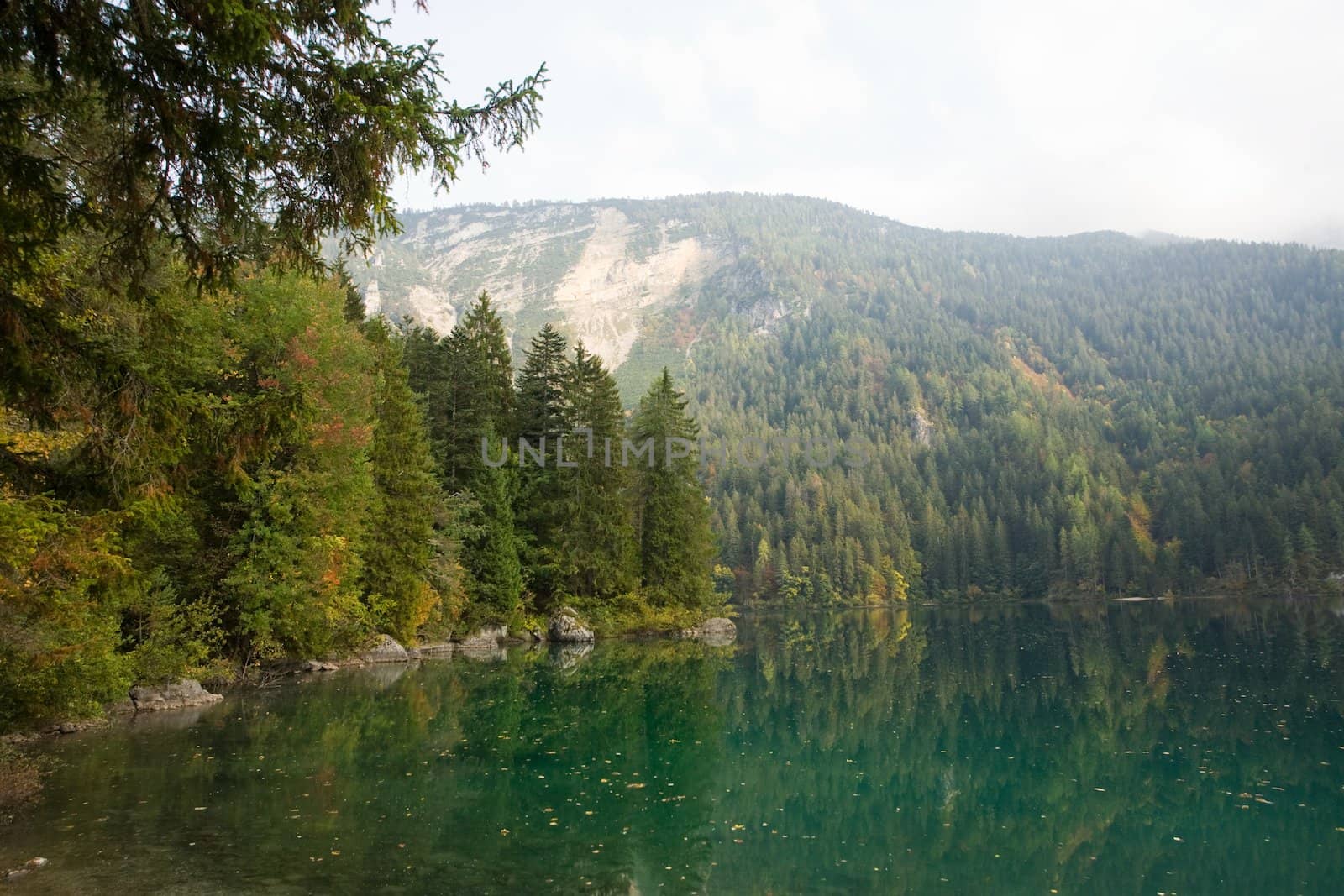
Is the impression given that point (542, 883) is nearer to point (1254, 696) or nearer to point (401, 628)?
point (1254, 696)

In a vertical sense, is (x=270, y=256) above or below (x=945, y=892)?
above

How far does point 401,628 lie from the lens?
33.6m

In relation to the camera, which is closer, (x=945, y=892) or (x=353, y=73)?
(x=353, y=73)

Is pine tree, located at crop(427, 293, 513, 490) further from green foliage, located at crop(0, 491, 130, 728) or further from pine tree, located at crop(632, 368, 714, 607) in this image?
green foliage, located at crop(0, 491, 130, 728)

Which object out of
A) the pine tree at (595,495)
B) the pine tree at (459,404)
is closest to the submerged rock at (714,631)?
the pine tree at (595,495)

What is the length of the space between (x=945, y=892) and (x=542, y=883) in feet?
14.6

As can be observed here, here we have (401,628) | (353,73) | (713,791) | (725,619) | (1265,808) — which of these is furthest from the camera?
(725,619)

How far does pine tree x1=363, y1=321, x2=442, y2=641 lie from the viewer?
3222 centimetres

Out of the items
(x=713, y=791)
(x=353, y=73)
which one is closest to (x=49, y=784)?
(x=713, y=791)

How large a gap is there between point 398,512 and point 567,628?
13.2m

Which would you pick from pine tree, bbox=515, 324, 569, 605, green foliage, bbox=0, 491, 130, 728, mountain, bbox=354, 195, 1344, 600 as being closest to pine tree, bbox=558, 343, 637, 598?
pine tree, bbox=515, 324, 569, 605

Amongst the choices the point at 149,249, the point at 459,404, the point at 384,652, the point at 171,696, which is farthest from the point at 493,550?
the point at 149,249

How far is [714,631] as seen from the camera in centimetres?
4947

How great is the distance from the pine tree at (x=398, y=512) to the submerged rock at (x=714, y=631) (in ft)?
56.3
